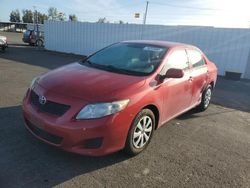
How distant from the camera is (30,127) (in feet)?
12.4

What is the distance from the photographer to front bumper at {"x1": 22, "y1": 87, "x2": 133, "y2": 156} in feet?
10.6

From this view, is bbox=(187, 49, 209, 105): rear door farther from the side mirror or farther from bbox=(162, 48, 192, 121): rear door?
the side mirror

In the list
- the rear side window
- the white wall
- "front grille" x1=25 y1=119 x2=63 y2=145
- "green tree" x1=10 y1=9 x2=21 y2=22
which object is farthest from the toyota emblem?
"green tree" x1=10 y1=9 x2=21 y2=22

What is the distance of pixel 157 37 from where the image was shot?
15164mm

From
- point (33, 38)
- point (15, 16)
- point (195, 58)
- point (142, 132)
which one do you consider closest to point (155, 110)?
point (142, 132)

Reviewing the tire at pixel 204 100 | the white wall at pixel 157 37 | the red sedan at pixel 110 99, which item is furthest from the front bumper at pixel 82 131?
the white wall at pixel 157 37

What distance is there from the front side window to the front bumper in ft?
4.62

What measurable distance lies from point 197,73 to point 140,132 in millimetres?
2297

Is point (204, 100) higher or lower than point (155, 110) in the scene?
lower

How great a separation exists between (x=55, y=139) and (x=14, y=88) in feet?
14.6

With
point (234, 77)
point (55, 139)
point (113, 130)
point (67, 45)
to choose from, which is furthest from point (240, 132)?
point (67, 45)

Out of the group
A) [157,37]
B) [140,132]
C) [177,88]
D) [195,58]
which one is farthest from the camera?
[157,37]

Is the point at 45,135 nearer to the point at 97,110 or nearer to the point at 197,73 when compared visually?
the point at 97,110

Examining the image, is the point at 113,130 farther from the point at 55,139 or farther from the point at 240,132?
the point at 240,132
